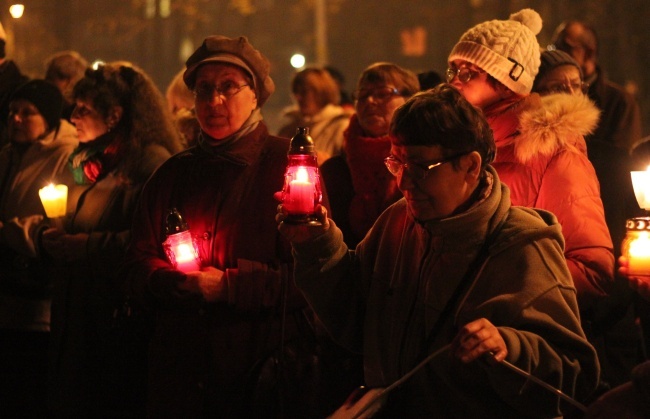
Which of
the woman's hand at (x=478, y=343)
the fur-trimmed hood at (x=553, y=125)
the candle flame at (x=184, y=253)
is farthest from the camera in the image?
the candle flame at (x=184, y=253)

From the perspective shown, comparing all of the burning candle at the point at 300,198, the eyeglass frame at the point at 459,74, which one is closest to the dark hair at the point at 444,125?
the burning candle at the point at 300,198

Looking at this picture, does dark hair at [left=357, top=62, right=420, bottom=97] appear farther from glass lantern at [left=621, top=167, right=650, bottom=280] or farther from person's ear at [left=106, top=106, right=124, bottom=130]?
glass lantern at [left=621, top=167, right=650, bottom=280]

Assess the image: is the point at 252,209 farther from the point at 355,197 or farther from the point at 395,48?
the point at 395,48

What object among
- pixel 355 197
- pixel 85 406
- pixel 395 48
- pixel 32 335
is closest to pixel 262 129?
pixel 355 197

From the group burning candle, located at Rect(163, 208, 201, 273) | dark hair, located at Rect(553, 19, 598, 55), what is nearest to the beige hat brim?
burning candle, located at Rect(163, 208, 201, 273)

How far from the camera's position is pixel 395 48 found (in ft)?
124

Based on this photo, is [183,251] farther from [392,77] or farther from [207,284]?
[392,77]

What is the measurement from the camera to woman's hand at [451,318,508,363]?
2936mm

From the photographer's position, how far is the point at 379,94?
574 centimetres

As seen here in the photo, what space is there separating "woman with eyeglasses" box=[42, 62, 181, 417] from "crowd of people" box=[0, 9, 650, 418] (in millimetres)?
13

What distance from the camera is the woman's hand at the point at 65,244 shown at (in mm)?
5836

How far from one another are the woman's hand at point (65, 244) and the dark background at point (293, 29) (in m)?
13.2

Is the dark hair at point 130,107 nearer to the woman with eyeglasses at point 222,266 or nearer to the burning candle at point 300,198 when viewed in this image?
the woman with eyeglasses at point 222,266

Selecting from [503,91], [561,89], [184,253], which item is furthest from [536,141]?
[184,253]
